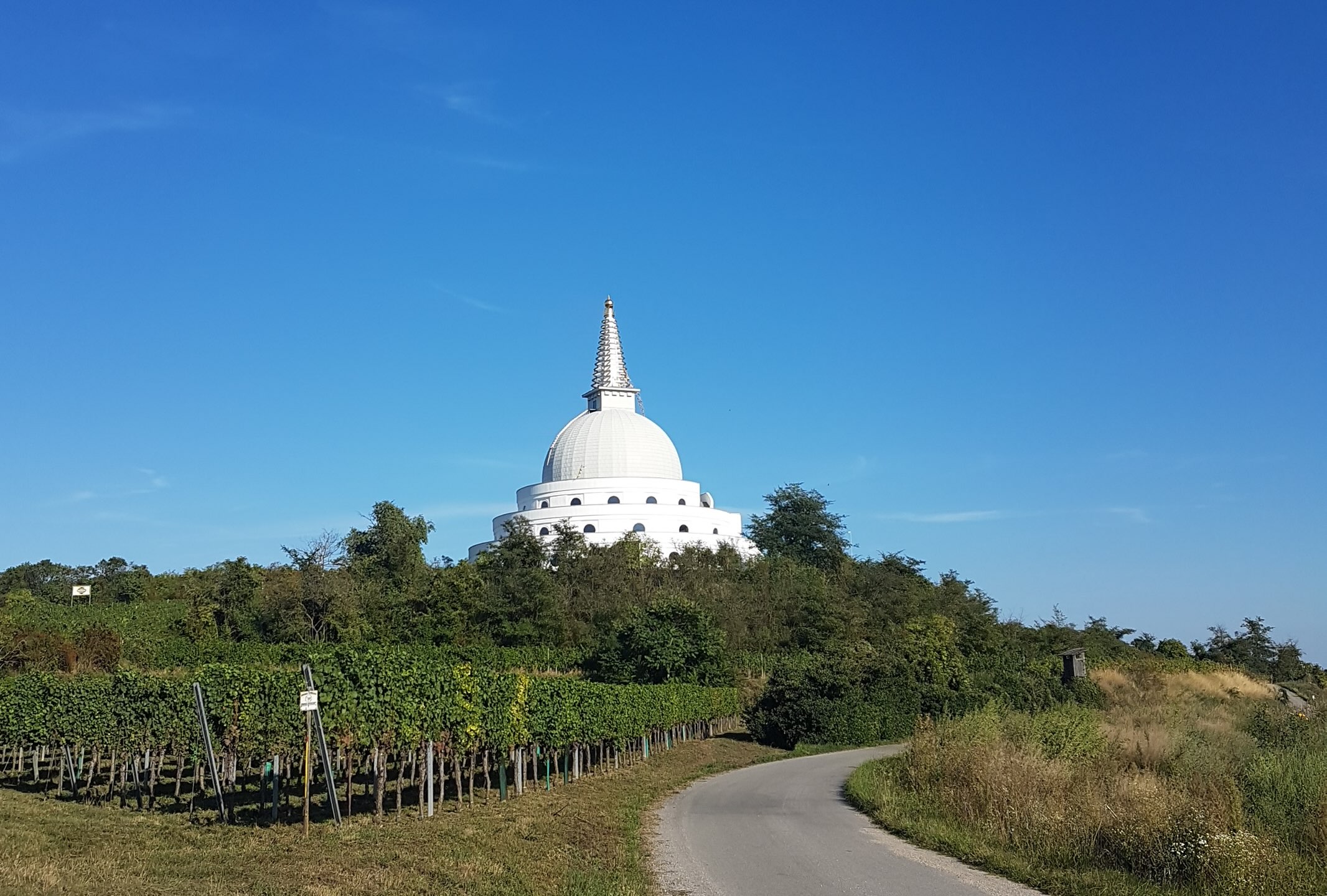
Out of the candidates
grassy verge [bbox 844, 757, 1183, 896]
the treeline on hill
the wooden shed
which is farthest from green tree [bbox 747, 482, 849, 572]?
grassy verge [bbox 844, 757, 1183, 896]

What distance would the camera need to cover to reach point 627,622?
49.4 metres

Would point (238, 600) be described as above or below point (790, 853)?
above

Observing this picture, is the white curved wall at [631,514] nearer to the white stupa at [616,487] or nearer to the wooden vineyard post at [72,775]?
the white stupa at [616,487]

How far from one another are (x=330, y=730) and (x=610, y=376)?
7579cm

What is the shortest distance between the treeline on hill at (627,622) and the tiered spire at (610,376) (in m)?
16.3

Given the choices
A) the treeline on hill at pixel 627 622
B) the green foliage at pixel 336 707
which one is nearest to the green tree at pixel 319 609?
the treeline on hill at pixel 627 622

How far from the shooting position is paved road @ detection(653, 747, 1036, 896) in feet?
44.7

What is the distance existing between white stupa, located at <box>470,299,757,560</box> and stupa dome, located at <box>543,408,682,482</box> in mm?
65

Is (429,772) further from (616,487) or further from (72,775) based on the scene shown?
(616,487)

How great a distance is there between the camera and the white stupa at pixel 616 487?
260 feet

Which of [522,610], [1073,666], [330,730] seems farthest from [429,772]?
[1073,666]

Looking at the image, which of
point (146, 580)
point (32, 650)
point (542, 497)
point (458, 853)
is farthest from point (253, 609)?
point (458, 853)

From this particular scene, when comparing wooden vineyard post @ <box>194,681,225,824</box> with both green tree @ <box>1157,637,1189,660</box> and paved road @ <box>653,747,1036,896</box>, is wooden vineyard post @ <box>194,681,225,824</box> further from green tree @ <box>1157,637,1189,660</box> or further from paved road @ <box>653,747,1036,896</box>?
green tree @ <box>1157,637,1189,660</box>

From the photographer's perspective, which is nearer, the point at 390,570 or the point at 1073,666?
the point at 1073,666
